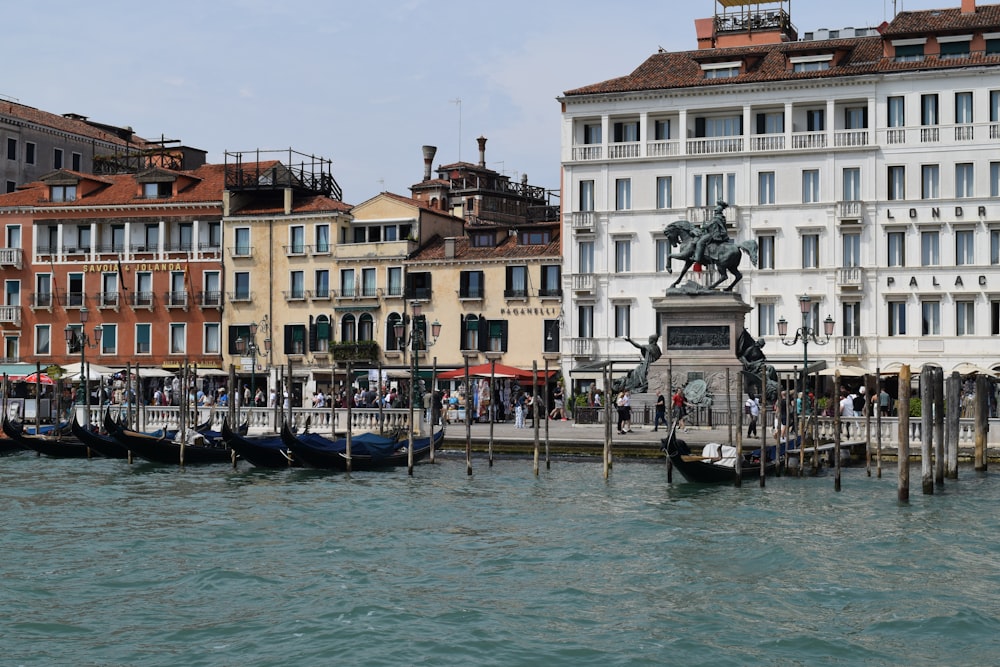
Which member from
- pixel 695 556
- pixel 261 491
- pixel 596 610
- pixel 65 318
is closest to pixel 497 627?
pixel 596 610

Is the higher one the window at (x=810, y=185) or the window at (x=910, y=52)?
the window at (x=910, y=52)

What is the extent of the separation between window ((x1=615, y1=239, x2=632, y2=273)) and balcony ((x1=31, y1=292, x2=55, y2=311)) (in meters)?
20.5

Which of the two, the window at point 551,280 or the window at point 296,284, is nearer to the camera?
the window at point 551,280

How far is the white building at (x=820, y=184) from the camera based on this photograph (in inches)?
1703

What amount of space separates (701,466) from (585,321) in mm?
19939

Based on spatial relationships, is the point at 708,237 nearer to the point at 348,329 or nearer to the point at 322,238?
the point at 348,329

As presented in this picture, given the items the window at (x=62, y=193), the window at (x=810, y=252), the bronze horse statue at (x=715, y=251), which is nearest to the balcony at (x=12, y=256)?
the window at (x=62, y=193)

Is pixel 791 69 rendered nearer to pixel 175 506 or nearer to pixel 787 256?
pixel 787 256

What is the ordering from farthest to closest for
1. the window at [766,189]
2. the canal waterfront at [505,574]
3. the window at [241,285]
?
1. the window at [241,285]
2. the window at [766,189]
3. the canal waterfront at [505,574]

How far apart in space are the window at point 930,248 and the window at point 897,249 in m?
0.53

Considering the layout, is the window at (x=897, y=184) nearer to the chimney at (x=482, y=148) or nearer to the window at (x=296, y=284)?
the window at (x=296, y=284)

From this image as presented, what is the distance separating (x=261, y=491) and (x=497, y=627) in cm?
1307

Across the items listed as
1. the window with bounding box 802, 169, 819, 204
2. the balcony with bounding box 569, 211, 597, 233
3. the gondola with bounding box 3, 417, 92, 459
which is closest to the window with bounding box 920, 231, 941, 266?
the window with bounding box 802, 169, 819, 204

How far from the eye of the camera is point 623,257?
46.7 meters
